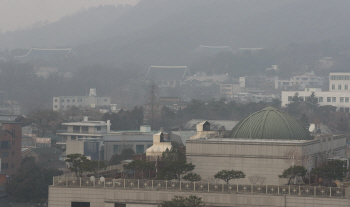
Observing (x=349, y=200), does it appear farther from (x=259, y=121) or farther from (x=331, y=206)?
(x=259, y=121)

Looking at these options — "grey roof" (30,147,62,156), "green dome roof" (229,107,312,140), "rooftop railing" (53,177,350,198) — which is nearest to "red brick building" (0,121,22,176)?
"grey roof" (30,147,62,156)

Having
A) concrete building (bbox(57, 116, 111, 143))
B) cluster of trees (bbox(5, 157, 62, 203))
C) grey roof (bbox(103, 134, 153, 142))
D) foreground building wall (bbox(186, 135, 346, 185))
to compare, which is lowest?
cluster of trees (bbox(5, 157, 62, 203))

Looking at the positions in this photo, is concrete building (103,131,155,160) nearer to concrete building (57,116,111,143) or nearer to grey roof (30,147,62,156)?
grey roof (30,147,62,156)

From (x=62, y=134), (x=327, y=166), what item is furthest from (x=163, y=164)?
(x=62, y=134)

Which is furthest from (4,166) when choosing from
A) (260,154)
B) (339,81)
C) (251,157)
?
(339,81)

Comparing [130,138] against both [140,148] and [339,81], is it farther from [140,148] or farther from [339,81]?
[339,81]

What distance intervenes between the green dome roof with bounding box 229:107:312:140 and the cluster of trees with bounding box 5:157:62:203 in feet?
92.6

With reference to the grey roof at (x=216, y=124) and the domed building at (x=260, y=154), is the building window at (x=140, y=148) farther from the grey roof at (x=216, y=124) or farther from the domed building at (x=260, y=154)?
the domed building at (x=260, y=154)

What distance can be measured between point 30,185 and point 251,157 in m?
34.1

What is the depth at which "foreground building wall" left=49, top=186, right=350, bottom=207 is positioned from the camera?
39619 millimetres

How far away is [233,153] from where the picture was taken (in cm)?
4600

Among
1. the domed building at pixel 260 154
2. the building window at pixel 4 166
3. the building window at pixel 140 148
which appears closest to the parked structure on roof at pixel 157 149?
the domed building at pixel 260 154

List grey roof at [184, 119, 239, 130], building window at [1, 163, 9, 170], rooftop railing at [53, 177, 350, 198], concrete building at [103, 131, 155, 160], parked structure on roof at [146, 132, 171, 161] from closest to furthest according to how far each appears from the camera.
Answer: rooftop railing at [53, 177, 350, 198] < parked structure on roof at [146, 132, 171, 161] < building window at [1, 163, 9, 170] < concrete building at [103, 131, 155, 160] < grey roof at [184, 119, 239, 130]

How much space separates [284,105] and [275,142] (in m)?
129
